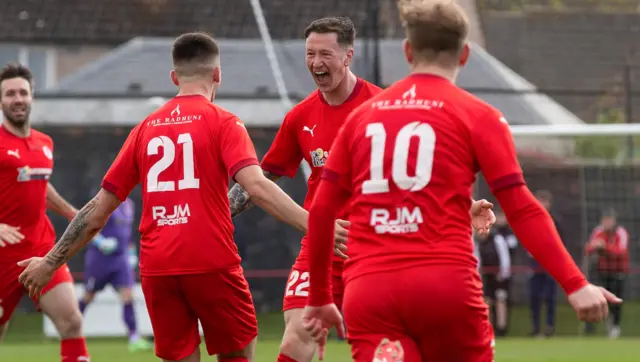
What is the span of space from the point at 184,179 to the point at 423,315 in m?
2.35

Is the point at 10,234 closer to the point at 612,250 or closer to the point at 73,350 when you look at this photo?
the point at 73,350

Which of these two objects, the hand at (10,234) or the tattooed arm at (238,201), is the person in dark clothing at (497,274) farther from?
the tattooed arm at (238,201)

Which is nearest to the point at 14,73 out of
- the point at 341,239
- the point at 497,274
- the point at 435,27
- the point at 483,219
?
the point at 341,239

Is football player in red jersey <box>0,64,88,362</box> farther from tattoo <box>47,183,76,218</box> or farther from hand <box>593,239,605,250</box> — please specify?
hand <box>593,239,605,250</box>

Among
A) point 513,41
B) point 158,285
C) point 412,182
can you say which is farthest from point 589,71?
point 412,182

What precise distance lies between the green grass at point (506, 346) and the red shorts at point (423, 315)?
957 cm

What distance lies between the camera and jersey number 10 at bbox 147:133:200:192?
6.75 meters

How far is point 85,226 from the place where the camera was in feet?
23.0

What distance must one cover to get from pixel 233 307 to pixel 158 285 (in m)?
0.44

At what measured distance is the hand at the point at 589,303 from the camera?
4648 mm

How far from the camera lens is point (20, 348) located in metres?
17.8

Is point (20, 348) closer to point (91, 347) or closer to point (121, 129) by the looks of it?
point (91, 347)

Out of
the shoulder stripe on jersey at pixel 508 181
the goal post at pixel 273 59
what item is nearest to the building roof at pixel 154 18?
the goal post at pixel 273 59

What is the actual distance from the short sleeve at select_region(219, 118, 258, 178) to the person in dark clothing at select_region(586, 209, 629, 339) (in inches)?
572
